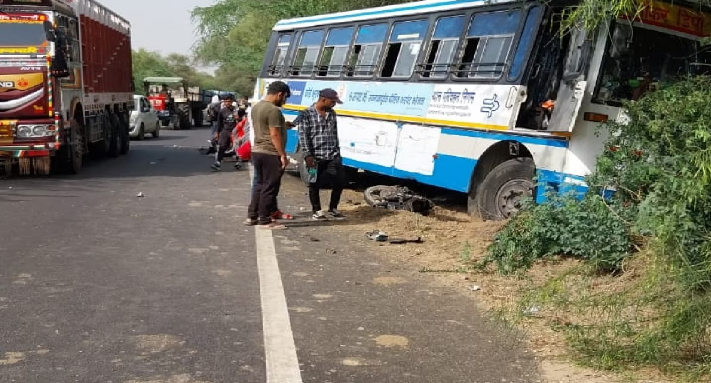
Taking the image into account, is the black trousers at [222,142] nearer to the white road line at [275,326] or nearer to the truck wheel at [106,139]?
the truck wheel at [106,139]

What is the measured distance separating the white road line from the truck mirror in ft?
24.8

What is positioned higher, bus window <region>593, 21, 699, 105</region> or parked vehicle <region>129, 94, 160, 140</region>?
bus window <region>593, 21, 699, 105</region>

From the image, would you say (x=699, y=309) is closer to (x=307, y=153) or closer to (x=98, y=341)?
(x=98, y=341)

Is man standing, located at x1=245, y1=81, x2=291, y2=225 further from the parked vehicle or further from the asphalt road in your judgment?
the parked vehicle

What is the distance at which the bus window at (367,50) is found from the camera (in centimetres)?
1171

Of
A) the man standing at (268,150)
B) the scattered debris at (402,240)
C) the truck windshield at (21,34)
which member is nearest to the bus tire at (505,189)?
the scattered debris at (402,240)

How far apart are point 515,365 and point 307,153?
222 inches

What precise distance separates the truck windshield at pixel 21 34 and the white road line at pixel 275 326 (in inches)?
308

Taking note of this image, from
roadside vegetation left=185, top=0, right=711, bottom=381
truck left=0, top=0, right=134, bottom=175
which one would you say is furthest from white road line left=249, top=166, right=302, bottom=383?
truck left=0, top=0, right=134, bottom=175

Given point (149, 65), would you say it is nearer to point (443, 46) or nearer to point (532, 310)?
point (443, 46)

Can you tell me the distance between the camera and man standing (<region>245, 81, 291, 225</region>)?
8.93 m

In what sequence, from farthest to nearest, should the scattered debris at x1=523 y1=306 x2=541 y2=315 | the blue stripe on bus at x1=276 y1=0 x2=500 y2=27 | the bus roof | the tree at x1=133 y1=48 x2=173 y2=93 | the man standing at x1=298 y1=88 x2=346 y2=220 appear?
the tree at x1=133 y1=48 x2=173 y2=93, the blue stripe on bus at x1=276 y1=0 x2=500 y2=27, the bus roof, the man standing at x1=298 y1=88 x2=346 y2=220, the scattered debris at x1=523 y1=306 x2=541 y2=315

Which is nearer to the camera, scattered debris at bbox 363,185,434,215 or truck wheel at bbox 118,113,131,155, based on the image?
scattered debris at bbox 363,185,434,215

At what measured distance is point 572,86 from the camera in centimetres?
791
